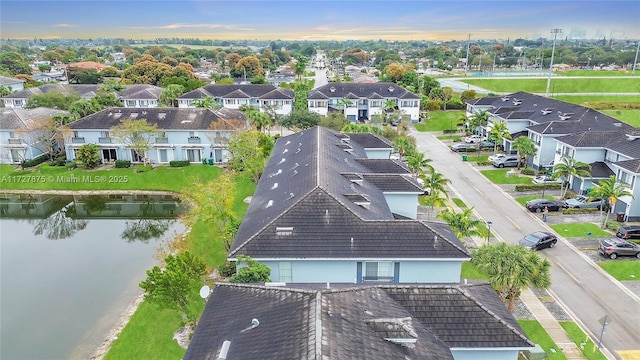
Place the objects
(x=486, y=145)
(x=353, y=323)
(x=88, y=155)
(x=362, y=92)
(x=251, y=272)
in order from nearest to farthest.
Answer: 1. (x=353, y=323)
2. (x=251, y=272)
3. (x=88, y=155)
4. (x=486, y=145)
5. (x=362, y=92)

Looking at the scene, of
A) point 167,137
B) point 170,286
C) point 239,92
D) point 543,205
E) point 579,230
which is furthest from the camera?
point 239,92

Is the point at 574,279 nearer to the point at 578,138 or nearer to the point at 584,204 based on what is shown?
the point at 584,204

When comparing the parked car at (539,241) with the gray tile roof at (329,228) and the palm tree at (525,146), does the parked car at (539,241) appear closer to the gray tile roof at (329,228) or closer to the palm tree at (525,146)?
the gray tile roof at (329,228)

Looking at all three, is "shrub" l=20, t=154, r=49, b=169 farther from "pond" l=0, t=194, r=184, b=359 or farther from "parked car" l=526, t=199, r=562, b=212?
"parked car" l=526, t=199, r=562, b=212

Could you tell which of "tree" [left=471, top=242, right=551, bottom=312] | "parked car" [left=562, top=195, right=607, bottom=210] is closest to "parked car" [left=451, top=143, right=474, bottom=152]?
"parked car" [left=562, top=195, right=607, bottom=210]

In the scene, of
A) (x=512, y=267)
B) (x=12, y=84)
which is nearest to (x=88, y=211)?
(x=512, y=267)

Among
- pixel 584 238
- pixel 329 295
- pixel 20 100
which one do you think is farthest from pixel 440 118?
pixel 20 100

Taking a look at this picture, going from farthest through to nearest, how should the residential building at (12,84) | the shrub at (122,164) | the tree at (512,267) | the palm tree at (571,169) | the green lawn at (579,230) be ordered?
the residential building at (12,84), the shrub at (122,164), the palm tree at (571,169), the green lawn at (579,230), the tree at (512,267)

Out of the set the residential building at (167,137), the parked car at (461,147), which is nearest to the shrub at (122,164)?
the residential building at (167,137)
